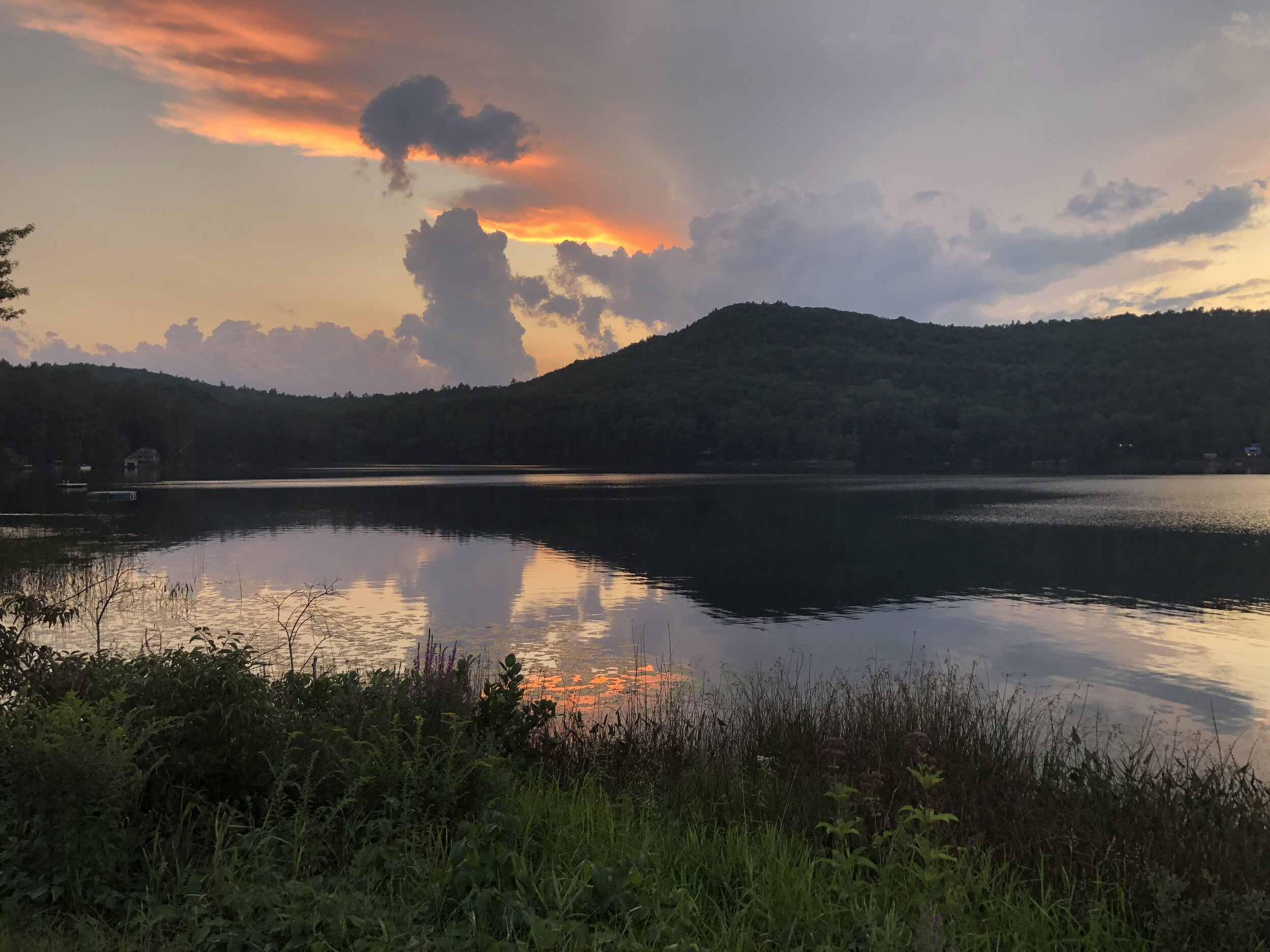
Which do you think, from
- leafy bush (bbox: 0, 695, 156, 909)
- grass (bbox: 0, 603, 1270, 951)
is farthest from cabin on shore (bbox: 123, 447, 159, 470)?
leafy bush (bbox: 0, 695, 156, 909)

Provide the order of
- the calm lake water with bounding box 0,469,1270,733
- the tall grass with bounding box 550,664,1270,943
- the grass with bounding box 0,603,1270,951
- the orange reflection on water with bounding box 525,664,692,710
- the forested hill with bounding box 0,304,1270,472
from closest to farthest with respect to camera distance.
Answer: the grass with bounding box 0,603,1270,951
the tall grass with bounding box 550,664,1270,943
the orange reflection on water with bounding box 525,664,692,710
the calm lake water with bounding box 0,469,1270,733
the forested hill with bounding box 0,304,1270,472

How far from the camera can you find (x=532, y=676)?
55.1 feet

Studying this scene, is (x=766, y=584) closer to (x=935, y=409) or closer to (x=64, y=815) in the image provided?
(x=64, y=815)

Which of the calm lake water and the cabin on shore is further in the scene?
the cabin on shore

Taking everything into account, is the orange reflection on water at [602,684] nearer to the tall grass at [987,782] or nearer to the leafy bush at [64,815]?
the tall grass at [987,782]

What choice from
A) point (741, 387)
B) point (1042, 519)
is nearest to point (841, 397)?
point (741, 387)

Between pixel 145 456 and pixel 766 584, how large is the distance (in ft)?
555

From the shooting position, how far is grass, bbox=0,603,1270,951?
15.7 ft

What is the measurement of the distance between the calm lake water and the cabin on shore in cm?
10247

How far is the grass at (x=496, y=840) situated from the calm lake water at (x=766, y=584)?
8105 mm

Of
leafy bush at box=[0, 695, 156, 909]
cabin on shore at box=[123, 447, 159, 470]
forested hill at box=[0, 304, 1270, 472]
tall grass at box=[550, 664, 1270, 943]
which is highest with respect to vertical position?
forested hill at box=[0, 304, 1270, 472]

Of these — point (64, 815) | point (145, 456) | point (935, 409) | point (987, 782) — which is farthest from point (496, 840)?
point (145, 456)

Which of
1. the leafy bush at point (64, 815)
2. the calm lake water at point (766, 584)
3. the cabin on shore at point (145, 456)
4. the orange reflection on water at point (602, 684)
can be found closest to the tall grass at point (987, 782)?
the orange reflection on water at point (602, 684)

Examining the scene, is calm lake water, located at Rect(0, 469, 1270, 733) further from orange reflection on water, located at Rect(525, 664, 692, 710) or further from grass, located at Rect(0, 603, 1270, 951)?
grass, located at Rect(0, 603, 1270, 951)
